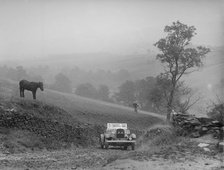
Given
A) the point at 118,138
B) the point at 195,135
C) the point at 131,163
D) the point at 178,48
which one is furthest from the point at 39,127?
the point at 178,48

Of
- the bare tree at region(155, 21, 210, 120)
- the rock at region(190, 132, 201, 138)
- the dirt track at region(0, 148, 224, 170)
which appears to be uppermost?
the bare tree at region(155, 21, 210, 120)

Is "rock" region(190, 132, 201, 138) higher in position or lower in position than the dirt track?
higher

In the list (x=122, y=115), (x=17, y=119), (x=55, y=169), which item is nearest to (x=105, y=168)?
(x=55, y=169)

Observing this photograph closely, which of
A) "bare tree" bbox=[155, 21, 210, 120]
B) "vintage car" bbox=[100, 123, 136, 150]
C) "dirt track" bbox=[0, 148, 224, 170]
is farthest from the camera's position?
"bare tree" bbox=[155, 21, 210, 120]

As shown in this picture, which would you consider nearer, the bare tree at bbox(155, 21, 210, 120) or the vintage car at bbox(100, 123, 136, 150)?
the vintage car at bbox(100, 123, 136, 150)

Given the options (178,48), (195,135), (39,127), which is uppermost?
(178,48)

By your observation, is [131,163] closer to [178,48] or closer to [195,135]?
[195,135]

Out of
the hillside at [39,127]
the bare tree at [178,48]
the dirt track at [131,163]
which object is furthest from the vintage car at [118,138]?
the bare tree at [178,48]

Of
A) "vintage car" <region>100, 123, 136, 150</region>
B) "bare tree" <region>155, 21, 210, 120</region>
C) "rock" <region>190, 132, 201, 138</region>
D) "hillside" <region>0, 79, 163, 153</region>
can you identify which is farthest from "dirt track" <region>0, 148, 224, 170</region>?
"bare tree" <region>155, 21, 210, 120</region>

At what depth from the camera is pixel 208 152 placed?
24203mm

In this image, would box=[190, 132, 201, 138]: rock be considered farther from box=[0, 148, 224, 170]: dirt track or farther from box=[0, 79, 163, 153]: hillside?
box=[0, 79, 163, 153]: hillside

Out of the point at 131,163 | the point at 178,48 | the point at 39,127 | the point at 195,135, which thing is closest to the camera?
the point at 131,163

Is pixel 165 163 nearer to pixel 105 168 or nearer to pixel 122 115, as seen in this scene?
pixel 105 168

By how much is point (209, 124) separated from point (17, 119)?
1872 centimetres
